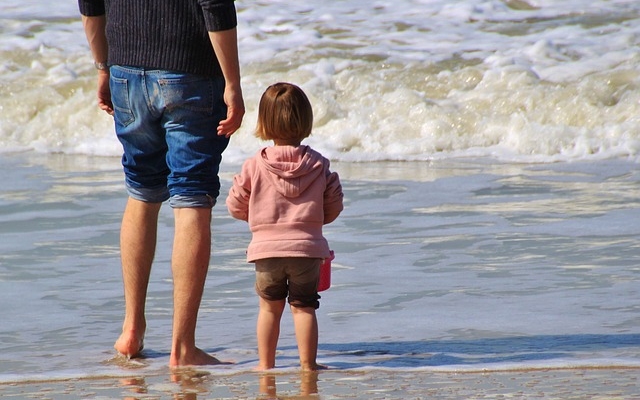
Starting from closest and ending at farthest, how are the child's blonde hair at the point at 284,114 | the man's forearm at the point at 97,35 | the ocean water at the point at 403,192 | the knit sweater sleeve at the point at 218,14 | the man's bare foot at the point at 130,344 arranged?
the knit sweater sleeve at the point at 218,14
the child's blonde hair at the point at 284,114
the man's bare foot at the point at 130,344
the man's forearm at the point at 97,35
the ocean water at the point at 403,192

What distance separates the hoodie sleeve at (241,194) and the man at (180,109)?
0.12 metres

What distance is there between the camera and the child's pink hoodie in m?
3.58

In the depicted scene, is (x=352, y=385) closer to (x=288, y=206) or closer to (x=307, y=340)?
(x=307, y=340)

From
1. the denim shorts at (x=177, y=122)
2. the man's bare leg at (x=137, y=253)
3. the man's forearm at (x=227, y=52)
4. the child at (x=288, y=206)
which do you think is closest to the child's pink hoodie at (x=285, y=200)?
the child at (x=288, y=206)

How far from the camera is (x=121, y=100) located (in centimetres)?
377

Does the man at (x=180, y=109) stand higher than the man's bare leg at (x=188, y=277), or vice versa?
the man at (x=180, y=109)

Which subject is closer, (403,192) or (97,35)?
(97,35)

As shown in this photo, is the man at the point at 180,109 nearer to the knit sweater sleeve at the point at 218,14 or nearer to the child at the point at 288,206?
the knit sweater sleeve at the point at 218,14

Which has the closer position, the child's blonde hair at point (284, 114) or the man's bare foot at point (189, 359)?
the child's blonde hair at point (284, 114)

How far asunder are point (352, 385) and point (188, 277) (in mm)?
709

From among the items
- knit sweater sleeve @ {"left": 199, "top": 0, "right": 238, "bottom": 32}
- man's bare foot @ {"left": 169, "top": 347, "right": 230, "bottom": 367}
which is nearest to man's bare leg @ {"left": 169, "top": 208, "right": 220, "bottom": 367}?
man's bare foot @ {"left": 169, "top": 347, "right": 230, "bottom": 367}

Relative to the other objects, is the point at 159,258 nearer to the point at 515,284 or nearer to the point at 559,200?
the point at 515,284

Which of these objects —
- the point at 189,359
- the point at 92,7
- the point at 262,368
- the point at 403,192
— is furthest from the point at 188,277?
the point at 403,192

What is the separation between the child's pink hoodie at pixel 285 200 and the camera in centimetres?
358
